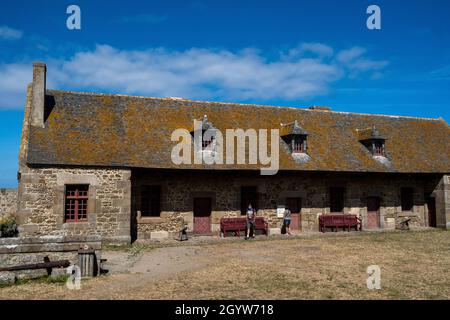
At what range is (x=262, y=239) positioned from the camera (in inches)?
707

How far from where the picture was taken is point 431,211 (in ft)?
75.3

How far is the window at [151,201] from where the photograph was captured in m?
17.9

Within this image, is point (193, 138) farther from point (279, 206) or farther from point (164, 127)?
point (279, 206)

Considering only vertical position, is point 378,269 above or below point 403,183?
below

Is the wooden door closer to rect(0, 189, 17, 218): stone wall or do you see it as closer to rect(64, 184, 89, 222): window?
rect(64, 184, 89, 222): window

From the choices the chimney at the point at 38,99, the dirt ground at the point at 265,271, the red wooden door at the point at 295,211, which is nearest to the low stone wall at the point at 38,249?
the dirt ground at the point at 265,271

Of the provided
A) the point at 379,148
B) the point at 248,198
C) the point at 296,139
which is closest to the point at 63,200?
the point at 248,198

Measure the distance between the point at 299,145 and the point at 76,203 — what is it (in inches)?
437

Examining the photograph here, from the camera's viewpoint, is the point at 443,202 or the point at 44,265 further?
the point at 443,202

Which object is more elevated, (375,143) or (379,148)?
(375,143)

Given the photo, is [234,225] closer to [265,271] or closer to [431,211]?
[265,271]

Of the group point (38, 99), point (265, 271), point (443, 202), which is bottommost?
point (265, 271)
